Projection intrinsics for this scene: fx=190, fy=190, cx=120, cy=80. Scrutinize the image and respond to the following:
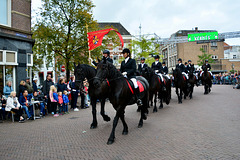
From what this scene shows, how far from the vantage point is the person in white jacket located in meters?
8.73

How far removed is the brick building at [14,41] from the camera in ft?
38.2

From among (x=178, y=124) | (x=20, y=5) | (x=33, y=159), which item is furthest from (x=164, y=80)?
(x=20, y=5)

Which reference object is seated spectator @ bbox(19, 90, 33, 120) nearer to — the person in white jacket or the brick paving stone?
the person in white jacket

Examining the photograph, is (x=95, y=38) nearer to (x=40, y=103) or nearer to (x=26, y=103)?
(x=40, y=103)

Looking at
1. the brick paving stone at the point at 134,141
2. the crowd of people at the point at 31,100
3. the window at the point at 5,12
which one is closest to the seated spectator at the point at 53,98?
the crowd of people at the point at 31,100

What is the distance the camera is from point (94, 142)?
17.6ft

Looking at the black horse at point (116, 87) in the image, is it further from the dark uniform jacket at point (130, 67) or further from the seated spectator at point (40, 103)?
the seated spectator at point (40, 103)

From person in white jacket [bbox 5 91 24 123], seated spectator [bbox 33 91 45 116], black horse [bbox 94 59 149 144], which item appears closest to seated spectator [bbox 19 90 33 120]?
person in white jacket [bbox 5 91 24 123]

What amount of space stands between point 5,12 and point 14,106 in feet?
22.9

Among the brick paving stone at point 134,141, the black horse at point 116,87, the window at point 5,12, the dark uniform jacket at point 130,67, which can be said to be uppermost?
the window at point 5,12

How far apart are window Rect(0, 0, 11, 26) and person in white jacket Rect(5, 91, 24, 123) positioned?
586 cm

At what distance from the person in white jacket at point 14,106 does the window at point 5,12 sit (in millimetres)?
5865

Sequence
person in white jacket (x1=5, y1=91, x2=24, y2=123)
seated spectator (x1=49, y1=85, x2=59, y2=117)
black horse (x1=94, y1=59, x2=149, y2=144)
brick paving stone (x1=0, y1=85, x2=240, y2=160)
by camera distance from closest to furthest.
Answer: brick paving stone (x1=0, y1=85, x2=240, y2=160) → black horse (x1=94, y1=59, x2=149, y2=144) → person in white jacket (x1=5, y1=91, x2=24, y2=123) → seated spectator (x1=49, y1=85, x2=59, y2=117)

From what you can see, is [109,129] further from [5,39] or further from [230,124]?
[5,39]
